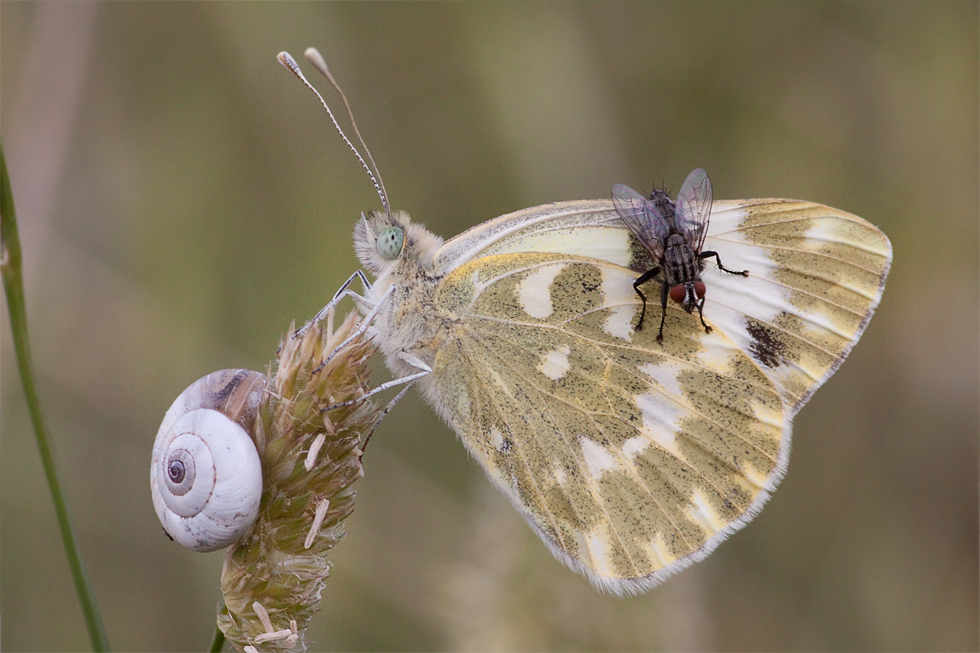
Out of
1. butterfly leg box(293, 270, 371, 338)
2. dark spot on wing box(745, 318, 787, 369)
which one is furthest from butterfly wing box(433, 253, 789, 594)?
butterfly leg box(293, 270, 371, 338)

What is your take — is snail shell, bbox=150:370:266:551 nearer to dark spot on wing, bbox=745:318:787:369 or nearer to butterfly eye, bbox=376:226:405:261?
butterfly eye, bbox=376:226:405:261

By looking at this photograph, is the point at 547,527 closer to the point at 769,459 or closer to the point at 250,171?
the point at 769,459

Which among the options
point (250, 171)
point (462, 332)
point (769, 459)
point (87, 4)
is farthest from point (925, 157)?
point (87, 4)

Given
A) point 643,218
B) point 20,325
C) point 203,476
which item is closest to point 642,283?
point 643,218

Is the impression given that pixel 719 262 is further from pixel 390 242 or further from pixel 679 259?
pixel 390 242

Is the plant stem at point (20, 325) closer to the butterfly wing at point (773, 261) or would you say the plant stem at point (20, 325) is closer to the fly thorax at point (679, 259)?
the butterfly wing at point (773, 261)

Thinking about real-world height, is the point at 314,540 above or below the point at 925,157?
above

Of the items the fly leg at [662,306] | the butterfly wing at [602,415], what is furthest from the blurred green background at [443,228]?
the fly leg at [662,306]

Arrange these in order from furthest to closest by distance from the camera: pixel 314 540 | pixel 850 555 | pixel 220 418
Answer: pixel 850 555 → pixel 314 540 → pixel 220 418
